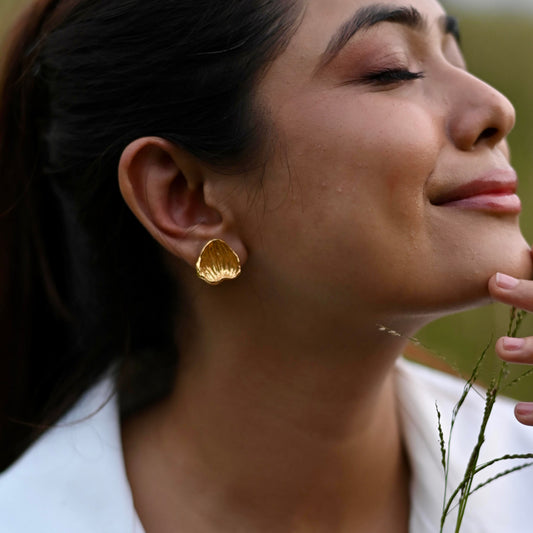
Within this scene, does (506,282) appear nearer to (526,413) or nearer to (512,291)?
(512,291)

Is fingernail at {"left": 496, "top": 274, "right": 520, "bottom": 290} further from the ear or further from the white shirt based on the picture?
the white shirt

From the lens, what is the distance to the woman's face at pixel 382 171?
1995 mm

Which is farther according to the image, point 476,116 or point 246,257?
point 246,257

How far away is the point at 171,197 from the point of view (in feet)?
7.41

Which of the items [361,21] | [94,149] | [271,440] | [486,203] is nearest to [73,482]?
[271,440]

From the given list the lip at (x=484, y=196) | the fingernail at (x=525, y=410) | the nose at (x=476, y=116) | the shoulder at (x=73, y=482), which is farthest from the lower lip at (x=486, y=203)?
the shoulder at (x=73, y=482)

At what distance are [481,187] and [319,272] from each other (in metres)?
0.41

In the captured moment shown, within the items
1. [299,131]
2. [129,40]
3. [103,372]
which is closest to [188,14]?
[129,40]

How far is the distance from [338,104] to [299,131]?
0.35 feet

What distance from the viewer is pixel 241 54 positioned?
2.12 m

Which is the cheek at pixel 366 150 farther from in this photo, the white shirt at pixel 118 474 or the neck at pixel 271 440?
the white shirt at pixel 118 474

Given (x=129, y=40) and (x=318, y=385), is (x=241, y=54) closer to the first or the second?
(x=129, y=40)

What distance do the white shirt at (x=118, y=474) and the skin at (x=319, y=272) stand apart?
9cm

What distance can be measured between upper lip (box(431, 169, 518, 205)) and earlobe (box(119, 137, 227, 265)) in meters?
0.55
